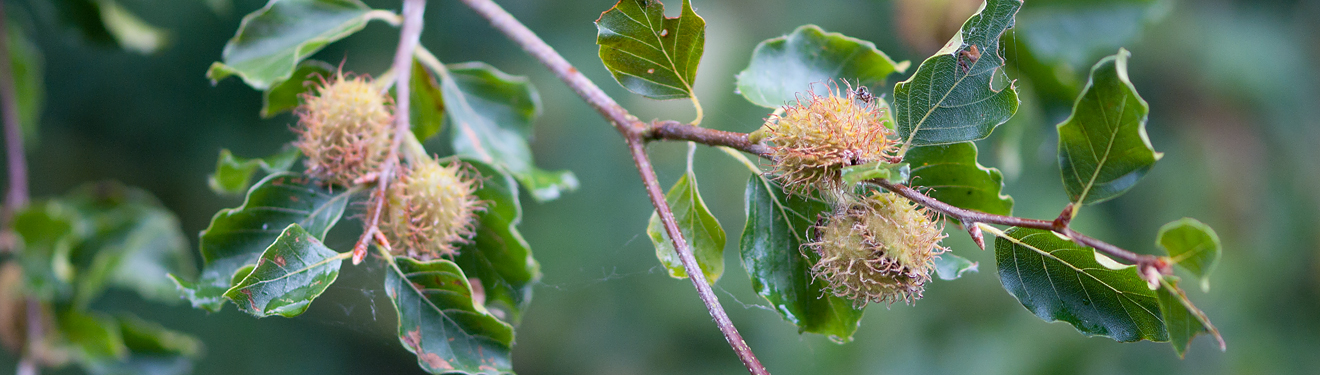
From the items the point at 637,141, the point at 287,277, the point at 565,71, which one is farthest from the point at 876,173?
the point at 287,277

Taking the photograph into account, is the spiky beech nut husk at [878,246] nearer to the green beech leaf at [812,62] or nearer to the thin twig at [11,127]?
the green beech leaf at [812,62]

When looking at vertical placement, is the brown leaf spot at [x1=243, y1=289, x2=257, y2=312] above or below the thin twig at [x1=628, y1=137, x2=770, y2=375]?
above

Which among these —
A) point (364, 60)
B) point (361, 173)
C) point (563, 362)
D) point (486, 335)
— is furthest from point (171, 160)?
Answer: point (486, 335)

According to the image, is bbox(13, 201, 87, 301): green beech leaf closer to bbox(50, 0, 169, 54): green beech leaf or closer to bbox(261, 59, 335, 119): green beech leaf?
bbox(50, 0, 169, 54): green beech leaf

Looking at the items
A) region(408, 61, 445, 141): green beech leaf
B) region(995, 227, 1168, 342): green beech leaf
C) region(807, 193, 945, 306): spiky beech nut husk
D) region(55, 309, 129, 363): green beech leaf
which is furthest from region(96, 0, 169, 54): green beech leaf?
region(995, 227, 1168, 342): green beech leaf

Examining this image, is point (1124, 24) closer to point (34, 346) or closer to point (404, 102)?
point (404, 102)

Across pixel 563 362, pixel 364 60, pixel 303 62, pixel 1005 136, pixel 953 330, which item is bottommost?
pixel 953 330

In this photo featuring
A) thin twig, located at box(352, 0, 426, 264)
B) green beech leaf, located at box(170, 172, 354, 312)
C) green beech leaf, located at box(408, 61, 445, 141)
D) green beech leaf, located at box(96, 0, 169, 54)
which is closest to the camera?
thin twig, located at box(352, 0, 426, 264)

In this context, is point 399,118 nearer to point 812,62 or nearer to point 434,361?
point 434,361
